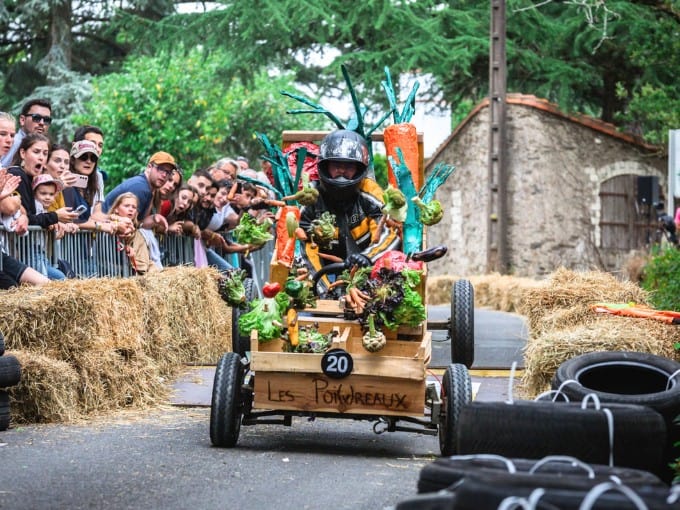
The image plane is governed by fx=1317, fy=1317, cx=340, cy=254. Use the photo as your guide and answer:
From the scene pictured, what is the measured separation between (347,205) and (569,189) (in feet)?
86.2

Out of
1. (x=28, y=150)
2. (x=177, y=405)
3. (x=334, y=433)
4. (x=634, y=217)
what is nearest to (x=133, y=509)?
(x=334, y=433)

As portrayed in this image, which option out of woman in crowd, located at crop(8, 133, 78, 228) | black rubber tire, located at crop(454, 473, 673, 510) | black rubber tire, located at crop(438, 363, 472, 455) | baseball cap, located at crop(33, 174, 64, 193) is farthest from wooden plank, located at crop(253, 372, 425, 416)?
black rubber tire, located at crop(454, 473, 673, 510)

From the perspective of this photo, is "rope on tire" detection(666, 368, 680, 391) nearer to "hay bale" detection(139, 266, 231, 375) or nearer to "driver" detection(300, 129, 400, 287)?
"driver" detection(300, 129, 400, 287)

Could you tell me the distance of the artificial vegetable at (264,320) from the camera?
371 inches

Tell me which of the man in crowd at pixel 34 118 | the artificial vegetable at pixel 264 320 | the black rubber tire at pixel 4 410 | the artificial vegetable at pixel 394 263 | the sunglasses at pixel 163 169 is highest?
the man in crowd at pixel 34 118

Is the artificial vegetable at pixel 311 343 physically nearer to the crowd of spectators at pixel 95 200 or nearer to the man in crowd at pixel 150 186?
the crowd of spectators at pixel 95 200

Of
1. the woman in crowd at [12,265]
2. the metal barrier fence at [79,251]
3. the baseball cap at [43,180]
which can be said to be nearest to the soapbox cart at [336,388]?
the woman in crowd at [12,265]

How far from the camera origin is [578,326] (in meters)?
11.9

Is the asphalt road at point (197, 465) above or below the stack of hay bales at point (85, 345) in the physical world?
below

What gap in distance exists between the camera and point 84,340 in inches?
435

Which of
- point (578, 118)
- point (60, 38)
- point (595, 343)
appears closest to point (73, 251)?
point (595, 343)

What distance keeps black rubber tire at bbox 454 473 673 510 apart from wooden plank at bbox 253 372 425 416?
4.70 meters

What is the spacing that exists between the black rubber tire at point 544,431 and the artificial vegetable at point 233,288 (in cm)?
399

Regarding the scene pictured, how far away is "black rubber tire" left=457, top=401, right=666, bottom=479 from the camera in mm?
5938
